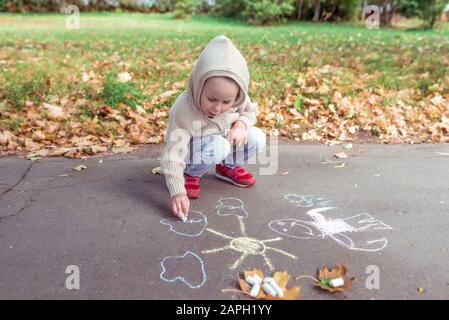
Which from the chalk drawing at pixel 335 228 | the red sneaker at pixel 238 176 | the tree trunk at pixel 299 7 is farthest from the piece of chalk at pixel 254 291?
the tree trunk at pixel 299 7

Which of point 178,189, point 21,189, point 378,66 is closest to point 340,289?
point 178,189

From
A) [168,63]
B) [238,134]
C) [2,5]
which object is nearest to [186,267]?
[238,134]

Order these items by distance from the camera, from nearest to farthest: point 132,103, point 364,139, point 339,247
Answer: point 339,247
point 364,139
point 132,103

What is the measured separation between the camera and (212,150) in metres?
2.61

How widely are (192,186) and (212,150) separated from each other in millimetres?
280

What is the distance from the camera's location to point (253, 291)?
1.81 m

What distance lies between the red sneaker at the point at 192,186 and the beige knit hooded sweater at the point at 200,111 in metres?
0.22

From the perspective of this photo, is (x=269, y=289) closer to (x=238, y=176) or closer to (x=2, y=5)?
(x=238, y=176)

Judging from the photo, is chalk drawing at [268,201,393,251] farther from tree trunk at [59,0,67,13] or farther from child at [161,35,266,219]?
tree trunk at [59,0,67,13]

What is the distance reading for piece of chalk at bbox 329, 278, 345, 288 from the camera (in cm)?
183

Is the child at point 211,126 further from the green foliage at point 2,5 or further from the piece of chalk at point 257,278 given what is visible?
the green foliage at point 2,5
